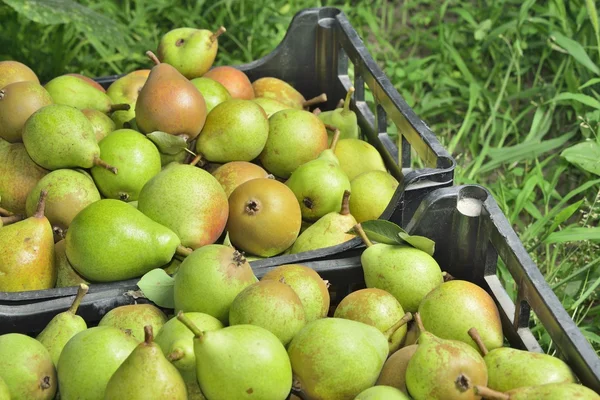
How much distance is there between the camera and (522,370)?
1.67 m

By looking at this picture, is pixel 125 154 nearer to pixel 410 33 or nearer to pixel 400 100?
pixel 400 100

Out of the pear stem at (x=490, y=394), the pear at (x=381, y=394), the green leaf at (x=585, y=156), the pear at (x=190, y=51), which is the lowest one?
the green leaf at (x=585, y=156)

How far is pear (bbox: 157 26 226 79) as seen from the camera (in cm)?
288

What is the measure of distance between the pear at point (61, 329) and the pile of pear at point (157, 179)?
6.6 inches

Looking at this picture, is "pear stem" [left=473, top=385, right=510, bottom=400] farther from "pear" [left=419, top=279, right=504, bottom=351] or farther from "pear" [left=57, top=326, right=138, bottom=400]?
"pear" [left=57, top=326, right=138, bottom=400]

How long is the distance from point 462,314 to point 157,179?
0.89 meters

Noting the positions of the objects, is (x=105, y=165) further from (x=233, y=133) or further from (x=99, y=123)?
(x=233, y=133)

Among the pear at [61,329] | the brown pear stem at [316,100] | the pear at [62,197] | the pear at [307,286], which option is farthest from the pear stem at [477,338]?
the brown pear stem at [316,100]

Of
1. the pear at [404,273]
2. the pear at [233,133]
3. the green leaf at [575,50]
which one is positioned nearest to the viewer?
the pear at [404,273]

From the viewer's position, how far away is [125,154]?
2.35m

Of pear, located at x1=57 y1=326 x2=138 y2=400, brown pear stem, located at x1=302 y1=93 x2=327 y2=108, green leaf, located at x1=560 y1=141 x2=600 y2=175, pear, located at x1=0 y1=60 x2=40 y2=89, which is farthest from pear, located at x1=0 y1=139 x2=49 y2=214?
green leaf, located at x1=560 y1=141 x2=600 y2=175

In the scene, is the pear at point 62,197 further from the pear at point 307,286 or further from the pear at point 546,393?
the pear at point 546,393

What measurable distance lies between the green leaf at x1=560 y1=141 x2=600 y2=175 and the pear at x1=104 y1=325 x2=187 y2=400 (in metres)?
2.10

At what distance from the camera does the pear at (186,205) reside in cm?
219
